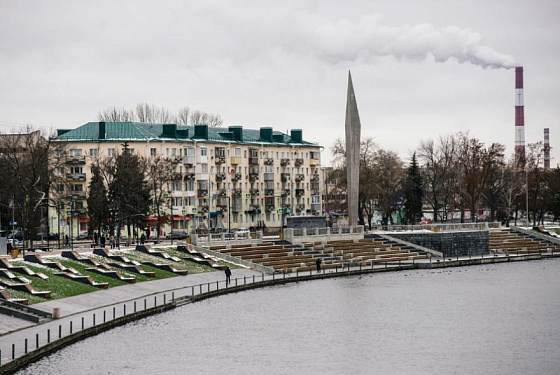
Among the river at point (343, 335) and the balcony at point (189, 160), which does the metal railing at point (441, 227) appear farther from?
the balcony at point (189, 160)

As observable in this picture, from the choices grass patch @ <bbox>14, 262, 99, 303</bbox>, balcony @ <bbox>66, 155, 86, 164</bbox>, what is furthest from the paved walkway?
balcony @ <bbox>66, 155, 86, 164</bbox>

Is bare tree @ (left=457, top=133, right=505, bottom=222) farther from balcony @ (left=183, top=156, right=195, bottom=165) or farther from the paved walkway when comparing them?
the paved walkway

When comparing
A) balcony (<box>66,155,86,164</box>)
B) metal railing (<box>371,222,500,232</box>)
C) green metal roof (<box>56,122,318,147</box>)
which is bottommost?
metal railing (<box>371,222,500,232</box>)

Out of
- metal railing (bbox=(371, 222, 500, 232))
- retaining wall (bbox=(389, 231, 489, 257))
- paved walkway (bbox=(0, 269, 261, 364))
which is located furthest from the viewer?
metal railing (bbox=(371, 222, 500, 232))

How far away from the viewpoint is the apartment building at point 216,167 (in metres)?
130

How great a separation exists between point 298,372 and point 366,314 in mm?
18328

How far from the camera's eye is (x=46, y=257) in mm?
69688

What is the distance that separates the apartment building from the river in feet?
171

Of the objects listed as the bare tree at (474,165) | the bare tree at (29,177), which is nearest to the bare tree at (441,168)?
the bare tree at (474,165)

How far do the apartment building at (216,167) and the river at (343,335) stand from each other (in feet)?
171

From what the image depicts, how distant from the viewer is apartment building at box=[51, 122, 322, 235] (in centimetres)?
12988

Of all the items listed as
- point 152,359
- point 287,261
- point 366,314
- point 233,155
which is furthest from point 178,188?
point 152,359

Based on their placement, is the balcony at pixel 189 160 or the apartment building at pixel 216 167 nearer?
the apartment building at pixel 216 167

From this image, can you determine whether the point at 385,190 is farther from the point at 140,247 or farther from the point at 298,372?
the point at 298,372
